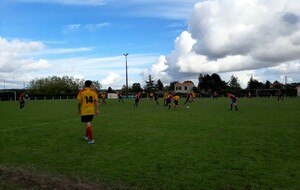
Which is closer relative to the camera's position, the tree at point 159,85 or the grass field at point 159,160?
the grass field at point 159,160

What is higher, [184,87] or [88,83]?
[184,87]

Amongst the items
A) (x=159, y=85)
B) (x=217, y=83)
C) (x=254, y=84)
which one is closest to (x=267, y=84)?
(x=254, y=84)

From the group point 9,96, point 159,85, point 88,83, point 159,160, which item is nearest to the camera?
point 159,160

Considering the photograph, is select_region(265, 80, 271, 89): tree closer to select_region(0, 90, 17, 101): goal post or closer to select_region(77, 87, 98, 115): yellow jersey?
select_region(0, 90, 17, 101): goal post

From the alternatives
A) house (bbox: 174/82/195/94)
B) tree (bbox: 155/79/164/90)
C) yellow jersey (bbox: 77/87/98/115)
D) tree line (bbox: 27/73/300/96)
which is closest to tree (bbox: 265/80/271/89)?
tree line (bbox: 27/73/300/96)

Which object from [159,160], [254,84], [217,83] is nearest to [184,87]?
[217,83]

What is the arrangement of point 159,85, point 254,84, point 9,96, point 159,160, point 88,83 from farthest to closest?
point 159,85, point 254,84, point 9,96, point 88,83, point 159,160

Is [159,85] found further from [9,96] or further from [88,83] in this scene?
[88,83]

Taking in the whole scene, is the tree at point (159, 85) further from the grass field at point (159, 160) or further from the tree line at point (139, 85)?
the grass field at point (159, 160)

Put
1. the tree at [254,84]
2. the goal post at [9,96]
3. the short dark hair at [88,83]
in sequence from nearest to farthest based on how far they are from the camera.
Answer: the short dark hair at [88,83] → the goal post at [9,96] → the tree at [254,84]

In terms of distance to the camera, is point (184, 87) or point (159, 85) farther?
point (159, 85)

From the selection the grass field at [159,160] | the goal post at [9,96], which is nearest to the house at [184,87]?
the goal post at [9,96]

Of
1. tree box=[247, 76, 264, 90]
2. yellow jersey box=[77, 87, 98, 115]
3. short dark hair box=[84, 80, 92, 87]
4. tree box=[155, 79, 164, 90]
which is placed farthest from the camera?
tree box=[155, 79, 164, 90]

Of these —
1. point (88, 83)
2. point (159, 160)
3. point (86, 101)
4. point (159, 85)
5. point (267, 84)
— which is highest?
point (159, 85)
